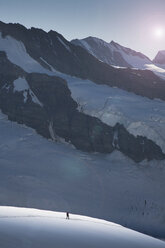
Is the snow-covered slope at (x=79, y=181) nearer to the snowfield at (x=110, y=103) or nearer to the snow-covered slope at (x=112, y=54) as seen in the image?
the snowfield at (x=110, y=103)

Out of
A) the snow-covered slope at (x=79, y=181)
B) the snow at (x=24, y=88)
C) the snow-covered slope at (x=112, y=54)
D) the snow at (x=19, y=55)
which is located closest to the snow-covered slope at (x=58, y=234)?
the snow-covered slope at (x=79, y=181)

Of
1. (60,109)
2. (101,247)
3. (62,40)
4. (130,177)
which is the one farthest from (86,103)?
(101,247)

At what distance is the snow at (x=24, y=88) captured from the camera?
8050cm

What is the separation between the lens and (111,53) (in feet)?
558

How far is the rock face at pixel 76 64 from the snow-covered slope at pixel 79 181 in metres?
26.5

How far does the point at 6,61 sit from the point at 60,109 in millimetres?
18918

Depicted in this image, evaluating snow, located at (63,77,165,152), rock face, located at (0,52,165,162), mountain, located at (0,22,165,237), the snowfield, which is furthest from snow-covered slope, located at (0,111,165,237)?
the snowfield

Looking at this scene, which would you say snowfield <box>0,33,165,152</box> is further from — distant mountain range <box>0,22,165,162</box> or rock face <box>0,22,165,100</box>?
rock face <box>0,22,165,100</box>

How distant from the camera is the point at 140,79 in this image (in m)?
96.3

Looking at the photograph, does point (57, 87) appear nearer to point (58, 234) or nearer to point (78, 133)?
point (78, 133)

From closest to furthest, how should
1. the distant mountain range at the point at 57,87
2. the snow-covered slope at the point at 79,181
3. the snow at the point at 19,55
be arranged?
1. the snow-covered slope at the point at 79,181
2. the distant mountain range at the point at 57,87
3. the snow at the point at 19,55

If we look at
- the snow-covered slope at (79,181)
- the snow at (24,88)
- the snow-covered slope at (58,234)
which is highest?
the snow at (24,88)

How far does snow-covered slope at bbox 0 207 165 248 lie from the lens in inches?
Answer: 604

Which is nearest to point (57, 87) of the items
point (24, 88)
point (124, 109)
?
point (24, 88)
